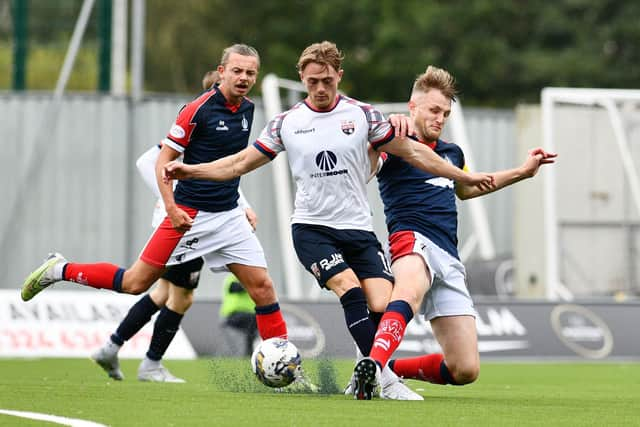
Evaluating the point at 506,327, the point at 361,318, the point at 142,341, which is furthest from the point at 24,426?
the point at 506,327

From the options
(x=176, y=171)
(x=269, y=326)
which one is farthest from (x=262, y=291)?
(x=176, y=171)

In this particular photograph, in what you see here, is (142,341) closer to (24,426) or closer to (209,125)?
(209,125)

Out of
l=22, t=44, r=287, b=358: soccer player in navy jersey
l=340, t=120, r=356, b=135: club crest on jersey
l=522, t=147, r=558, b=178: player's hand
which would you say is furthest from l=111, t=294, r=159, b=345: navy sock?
l=522, t=147, r=558, b=178: player's hand

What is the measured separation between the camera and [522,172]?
346 inches

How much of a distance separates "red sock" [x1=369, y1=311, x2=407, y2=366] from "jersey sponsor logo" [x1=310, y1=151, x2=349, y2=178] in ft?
3.26

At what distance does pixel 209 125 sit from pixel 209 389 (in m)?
1.87

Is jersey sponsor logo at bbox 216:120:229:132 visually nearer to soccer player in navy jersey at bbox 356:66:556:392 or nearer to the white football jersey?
the white football jersey

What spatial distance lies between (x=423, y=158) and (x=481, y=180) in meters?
0.42

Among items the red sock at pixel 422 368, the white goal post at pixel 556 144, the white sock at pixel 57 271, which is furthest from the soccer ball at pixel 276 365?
the white goal post at pixel 556 144

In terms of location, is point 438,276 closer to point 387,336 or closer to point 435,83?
point 387,336

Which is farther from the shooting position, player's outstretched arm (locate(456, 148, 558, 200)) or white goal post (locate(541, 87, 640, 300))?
white goal post (locate(541, 87, 640, 300))

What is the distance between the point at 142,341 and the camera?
17062mm

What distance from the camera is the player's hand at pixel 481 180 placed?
8898mm

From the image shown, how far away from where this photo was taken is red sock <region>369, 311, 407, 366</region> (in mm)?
8289
